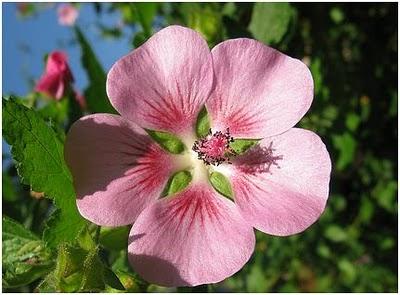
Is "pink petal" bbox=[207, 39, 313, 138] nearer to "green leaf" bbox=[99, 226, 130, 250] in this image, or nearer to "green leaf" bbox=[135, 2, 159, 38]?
"green leaf" bbox=[99, 226, 130, 250]

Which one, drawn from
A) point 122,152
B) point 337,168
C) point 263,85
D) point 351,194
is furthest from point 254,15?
point 351,194

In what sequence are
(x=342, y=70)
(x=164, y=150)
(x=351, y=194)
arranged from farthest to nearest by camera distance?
(x=351, y=194) → (x=342, y=70) → (x=164, y=150)

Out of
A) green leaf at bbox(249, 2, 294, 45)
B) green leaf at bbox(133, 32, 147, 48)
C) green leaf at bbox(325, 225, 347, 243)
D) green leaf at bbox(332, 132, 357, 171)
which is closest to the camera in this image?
green leaf at bbox(133, 32, 147, 48)

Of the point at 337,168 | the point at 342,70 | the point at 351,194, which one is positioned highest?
the point at 342,70

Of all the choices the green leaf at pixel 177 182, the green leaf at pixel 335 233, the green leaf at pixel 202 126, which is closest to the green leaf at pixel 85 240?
the green leaf at pixel 177 182

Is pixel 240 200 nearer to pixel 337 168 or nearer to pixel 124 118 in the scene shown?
pixel 124 118

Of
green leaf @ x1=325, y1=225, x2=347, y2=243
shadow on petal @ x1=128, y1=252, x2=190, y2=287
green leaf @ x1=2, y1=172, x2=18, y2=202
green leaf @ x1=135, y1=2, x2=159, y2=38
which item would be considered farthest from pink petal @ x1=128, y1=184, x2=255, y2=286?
green leaf @ x1=325, y1=225, x2=347, y2=243

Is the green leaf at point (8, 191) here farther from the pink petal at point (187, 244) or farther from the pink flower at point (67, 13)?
the pink flower at point (67, 13)
